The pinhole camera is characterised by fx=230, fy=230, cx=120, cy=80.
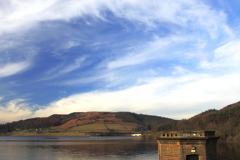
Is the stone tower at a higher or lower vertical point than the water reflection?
higher

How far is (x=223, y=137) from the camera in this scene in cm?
14688

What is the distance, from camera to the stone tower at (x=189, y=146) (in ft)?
121

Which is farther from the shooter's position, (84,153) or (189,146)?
(84,153)

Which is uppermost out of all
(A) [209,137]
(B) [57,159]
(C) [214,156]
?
(A) [209,137]

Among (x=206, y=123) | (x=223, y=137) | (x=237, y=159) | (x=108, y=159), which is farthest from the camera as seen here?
(x=206, y=123)

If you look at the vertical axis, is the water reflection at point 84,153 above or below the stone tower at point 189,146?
below

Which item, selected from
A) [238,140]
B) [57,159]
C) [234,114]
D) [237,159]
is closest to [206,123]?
[234,114]

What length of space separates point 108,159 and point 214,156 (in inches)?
2007

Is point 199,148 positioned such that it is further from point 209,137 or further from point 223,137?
point 223,137

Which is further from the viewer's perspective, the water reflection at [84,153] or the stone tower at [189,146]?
the water reflection at [84,153]

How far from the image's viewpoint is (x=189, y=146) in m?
37.2

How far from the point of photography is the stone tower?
121ft

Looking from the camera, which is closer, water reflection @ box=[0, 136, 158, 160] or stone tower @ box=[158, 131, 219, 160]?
stone tower @ box=[158, 131, 219, 160]

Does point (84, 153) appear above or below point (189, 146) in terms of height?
below
